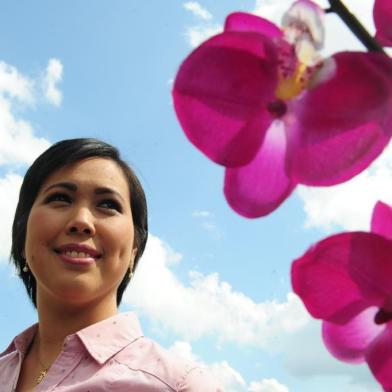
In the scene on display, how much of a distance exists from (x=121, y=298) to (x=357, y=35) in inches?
48.1

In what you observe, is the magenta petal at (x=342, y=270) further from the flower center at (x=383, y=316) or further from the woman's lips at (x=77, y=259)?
the woman's lips at (x=77, y=259)

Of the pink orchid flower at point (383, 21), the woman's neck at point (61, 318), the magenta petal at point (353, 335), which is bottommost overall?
the magenta petal at point (353, 335)

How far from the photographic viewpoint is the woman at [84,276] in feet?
4.05

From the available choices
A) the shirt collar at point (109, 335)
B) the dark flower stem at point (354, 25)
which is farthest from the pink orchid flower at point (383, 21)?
the shirt collar at point (109, 335)

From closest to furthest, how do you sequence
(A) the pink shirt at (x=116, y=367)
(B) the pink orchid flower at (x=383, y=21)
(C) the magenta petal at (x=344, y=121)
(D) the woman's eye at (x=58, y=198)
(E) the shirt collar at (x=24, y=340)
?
(C) the magenta petal at (x=344, y=121) → (B) the pink orchid flower at (x=383, y=21) → (A) the pink shirt at (x=116, y=367) → (D) the woman's eye at (x=58, y=198) → (E) the shirt collar at (x=24, y=340)

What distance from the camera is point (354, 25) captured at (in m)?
0.39

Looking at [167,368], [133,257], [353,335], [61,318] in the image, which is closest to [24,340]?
[61,318]

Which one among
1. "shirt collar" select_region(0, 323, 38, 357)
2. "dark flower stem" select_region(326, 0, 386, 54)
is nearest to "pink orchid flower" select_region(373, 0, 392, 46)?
"dark flower stem" select_region(326, 0, 386, 54)

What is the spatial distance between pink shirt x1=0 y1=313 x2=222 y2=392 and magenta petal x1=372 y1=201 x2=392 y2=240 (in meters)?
0.85

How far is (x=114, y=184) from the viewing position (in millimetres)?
1375

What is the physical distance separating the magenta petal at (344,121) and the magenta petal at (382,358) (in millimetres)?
104

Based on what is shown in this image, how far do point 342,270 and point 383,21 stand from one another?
0.64ft

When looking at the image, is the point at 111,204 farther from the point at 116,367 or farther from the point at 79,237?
the point at 116,367

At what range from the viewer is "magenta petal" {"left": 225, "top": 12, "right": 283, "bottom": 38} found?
380 millimetres
